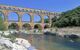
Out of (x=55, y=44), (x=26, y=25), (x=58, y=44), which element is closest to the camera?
(x=58, y=44)

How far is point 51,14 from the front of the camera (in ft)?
301

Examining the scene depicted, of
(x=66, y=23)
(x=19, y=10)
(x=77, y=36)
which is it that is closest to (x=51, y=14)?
(x=19, y=10)

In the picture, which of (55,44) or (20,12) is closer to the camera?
(55,44)

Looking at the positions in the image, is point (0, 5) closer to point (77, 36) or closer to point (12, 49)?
point (77, 36)

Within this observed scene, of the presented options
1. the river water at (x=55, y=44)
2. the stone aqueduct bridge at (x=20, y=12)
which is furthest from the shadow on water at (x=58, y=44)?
the stone aqueduct bridge at (x=20, y=12)

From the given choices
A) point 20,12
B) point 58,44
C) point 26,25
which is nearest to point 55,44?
point 58,44

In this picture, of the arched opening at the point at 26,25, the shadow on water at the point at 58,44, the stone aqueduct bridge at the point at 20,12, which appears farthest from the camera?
the arched opening at the point at 26,25

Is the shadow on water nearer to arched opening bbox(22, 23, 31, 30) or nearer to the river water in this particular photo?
the river water

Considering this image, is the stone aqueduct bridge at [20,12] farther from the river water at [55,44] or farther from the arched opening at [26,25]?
the river water at [55,44]

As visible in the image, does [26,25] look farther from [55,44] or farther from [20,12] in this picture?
[55,44]

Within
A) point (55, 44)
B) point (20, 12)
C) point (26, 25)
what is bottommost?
point (55, 44)

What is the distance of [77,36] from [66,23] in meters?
26.4

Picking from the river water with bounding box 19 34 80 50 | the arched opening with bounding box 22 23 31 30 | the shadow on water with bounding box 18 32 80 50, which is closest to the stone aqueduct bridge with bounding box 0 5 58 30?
the arched opening with bounding box 22 23 31 30

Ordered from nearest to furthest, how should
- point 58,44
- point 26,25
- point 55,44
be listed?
point 58,44 → point 55,44 → point 26,25
